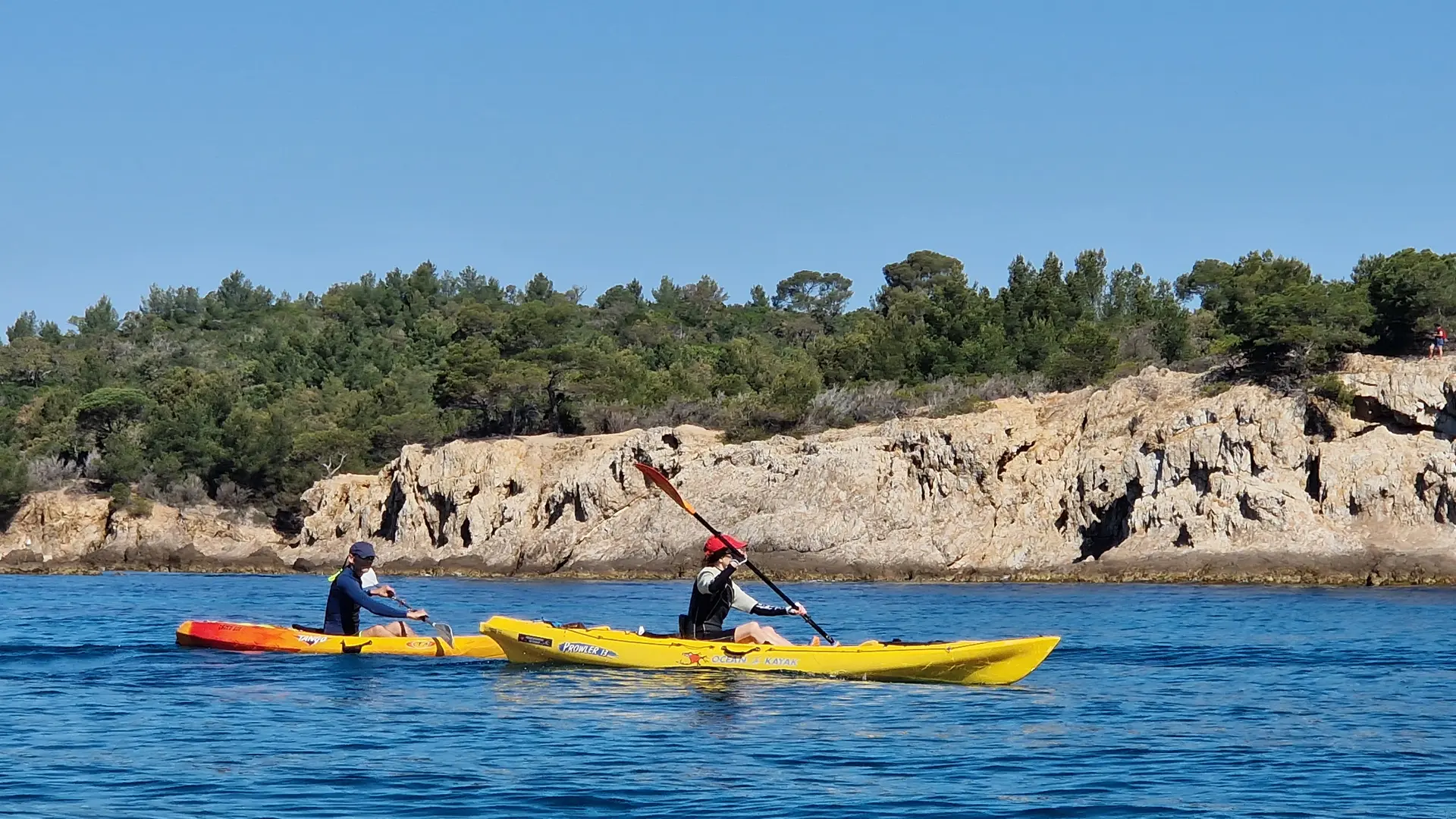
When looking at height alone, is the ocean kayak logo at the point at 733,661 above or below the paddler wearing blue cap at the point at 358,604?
below

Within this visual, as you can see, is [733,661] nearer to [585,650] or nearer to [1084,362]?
[585,650]

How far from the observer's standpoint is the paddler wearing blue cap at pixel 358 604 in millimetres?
20375

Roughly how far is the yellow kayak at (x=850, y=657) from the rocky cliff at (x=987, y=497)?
85.7 feet

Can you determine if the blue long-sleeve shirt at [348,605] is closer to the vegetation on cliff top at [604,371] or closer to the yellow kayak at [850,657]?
the yellow kayak at [850,657]

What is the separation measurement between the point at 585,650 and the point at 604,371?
4399cm

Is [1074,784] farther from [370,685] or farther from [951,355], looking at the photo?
[951,355]

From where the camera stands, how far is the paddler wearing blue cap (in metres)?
20.4

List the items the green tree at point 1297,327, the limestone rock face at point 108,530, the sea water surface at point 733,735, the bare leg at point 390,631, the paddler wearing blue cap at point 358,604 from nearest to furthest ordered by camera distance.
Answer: the sea water surface at point 733,735, the paddler wearing blue cap at point 358,604, the bare leg at point 390,631, the green tree at point 1297,327, the limestone rock face at point 108,530

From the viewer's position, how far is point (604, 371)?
63.1 m

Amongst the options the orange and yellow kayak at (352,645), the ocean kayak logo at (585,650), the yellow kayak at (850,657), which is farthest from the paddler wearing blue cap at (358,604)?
the yellow kayak at (850,657)

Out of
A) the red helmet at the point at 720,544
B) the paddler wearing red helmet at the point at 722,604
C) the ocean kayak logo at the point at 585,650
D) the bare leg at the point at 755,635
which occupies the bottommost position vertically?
the ocean kayak logo at the point at 585,650

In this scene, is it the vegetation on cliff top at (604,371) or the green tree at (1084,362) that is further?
the green tree at (1084,362)

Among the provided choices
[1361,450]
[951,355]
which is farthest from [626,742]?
[951,355]

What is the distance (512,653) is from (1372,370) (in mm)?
33142
